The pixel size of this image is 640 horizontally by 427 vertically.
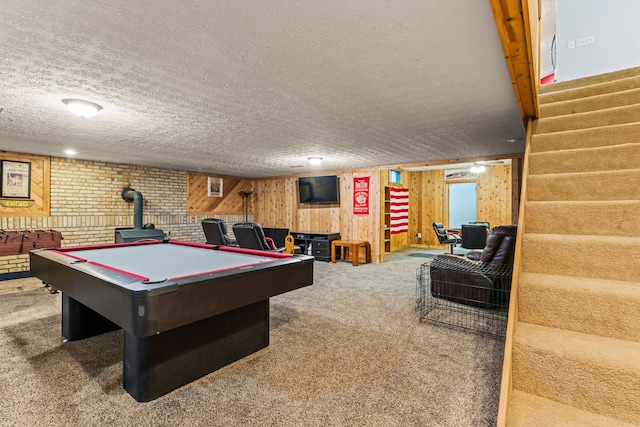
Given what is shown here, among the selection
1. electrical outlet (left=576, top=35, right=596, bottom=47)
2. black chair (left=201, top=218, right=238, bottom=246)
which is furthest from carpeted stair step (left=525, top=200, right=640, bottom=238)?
electrical outlet (left=576, top=35, right=596, bottom=47)

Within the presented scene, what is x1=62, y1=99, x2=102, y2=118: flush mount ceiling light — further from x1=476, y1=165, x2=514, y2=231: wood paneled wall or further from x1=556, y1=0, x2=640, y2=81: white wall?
x1=476, y1=165, x2=514, y2=231: wood paneled wall

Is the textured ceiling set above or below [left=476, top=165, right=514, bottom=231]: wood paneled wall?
above

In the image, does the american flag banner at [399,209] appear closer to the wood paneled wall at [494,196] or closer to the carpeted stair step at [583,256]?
the wood paneled wall at [494,196]

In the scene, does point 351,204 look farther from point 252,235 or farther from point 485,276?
point 485,276

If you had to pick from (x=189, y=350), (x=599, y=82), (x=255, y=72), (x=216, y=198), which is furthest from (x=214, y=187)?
(x=599, y=82)

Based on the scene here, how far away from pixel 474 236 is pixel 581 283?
218 inches

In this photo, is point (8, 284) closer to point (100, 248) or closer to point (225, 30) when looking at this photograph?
point (100, 248)

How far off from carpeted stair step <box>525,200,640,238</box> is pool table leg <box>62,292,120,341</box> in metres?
3.64

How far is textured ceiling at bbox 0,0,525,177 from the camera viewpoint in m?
1.56

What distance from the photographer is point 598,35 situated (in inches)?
182

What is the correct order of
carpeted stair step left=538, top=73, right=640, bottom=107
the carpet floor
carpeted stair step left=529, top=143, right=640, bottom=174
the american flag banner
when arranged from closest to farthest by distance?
the carpet floor < carpeted stair step left=529, top=143, right=640, bottom=174 < carpeted stair step left=538, top=73, right=640, bottom=107 < the american flag banner

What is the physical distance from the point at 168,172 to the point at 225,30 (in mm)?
6324

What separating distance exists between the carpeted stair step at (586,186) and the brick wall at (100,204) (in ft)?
23.3

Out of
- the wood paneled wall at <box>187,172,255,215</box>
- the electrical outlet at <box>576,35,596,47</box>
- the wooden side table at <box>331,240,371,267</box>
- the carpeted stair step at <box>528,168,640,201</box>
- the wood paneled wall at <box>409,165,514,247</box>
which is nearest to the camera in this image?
the carpeted stair step at <box>528,168,640,201</box>
